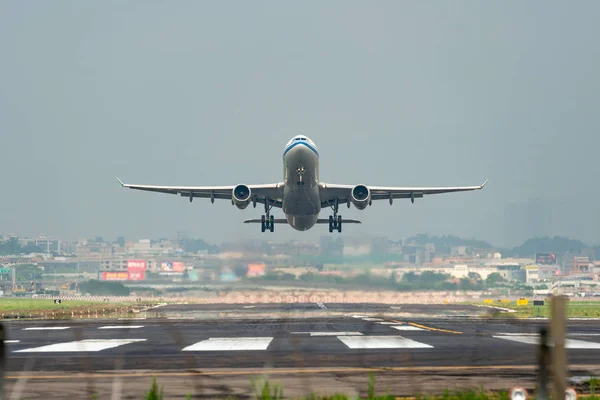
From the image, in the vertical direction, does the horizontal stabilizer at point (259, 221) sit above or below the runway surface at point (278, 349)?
above

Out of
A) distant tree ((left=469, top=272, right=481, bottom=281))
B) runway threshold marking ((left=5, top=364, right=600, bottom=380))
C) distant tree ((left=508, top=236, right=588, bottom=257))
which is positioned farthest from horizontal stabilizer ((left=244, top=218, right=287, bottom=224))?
distant tree ((left=508, top=236, right=588, bottom=257))

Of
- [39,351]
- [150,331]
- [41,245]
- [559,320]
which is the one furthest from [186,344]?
[41,245]

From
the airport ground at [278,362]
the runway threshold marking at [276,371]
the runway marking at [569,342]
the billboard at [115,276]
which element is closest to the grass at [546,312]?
the runway marking at [569,342]

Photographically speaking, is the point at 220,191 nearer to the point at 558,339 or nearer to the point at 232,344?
the point at 232,344

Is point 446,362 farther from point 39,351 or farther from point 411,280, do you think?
point 411,280

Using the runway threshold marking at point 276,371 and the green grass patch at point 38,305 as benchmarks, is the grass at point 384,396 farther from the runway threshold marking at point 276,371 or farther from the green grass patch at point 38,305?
the green grass patch at point 38,305
